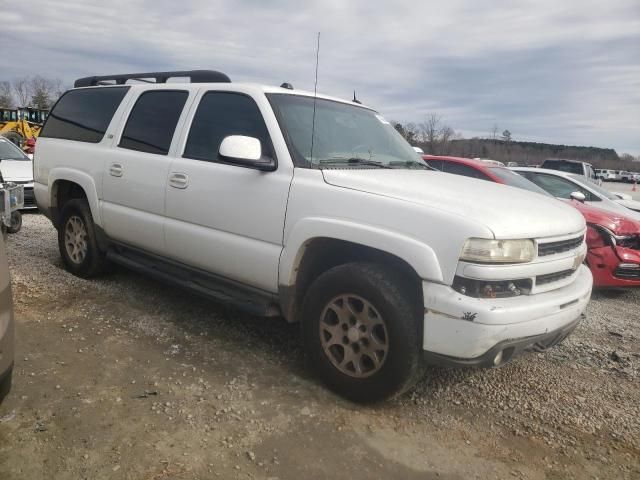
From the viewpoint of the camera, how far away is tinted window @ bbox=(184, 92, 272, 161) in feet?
11.7

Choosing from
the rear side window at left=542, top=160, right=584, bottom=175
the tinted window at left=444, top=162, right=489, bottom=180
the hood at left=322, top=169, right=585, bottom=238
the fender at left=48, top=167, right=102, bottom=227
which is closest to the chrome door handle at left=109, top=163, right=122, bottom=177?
the fender at left=48, top=167, right=102, bottom=227

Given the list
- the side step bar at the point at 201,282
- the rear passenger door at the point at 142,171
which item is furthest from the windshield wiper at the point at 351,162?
the rear passenger door at the point at 142,171

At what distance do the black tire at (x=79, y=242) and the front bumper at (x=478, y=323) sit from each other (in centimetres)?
353

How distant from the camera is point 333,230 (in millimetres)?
2996

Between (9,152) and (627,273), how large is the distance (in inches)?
398

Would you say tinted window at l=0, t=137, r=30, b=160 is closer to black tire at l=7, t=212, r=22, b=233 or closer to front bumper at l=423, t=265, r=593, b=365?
black tire at l=7, t=212, r=22, b=233

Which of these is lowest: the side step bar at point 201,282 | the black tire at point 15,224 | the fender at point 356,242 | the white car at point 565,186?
the black tire at point 15,224

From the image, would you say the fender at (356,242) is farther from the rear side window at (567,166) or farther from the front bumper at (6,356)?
the rear side window at (567,166)

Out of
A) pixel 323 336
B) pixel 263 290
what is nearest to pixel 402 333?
pixel 323 336

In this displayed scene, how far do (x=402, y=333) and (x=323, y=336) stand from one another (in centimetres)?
59

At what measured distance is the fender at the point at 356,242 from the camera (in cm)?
266

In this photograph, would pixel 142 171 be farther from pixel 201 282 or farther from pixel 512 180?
pixel 512 180

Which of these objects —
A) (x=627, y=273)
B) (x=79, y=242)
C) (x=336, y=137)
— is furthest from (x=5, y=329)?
(x=627, y=273)

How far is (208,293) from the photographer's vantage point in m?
3.76
